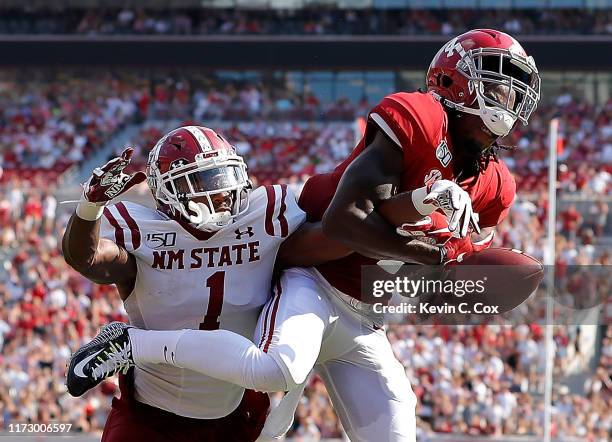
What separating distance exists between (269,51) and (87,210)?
1428cm

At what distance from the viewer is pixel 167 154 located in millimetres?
3389

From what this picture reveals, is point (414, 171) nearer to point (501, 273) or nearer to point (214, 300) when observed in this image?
point (501, 273)

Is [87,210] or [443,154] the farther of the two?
[443,154]

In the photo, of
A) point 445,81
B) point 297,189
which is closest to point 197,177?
point 445,81

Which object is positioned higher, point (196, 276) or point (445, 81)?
point (445, 81)

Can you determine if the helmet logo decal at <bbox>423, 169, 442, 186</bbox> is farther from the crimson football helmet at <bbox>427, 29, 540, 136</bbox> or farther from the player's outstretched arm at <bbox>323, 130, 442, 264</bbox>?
the crimson football helmet at <bbox>427, 29, 540, 136</bbox>

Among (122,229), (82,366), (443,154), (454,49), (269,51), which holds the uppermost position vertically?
(269,51)

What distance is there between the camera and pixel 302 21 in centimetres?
1789

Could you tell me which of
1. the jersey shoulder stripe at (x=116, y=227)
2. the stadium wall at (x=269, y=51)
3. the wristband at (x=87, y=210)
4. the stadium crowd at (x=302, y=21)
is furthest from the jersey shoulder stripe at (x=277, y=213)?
the stadium crowd at (x=302, y=21)

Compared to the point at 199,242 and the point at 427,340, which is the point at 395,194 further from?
the point at 427,340

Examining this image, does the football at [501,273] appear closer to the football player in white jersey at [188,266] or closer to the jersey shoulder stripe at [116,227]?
the football player in white jersey at [188,266]

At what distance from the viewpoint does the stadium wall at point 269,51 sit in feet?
55.9

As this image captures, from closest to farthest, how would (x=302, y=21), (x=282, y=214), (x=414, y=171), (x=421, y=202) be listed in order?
(x=421, y=202)
(x=414, y=171)
(x=282, y=214)
(x=302, y=21)

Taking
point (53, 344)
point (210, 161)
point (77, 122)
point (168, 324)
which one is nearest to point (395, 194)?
point (210, 161)
